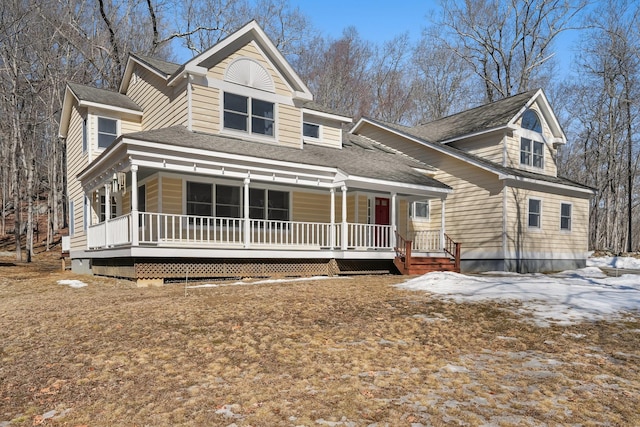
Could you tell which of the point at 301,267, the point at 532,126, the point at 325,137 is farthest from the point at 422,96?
A: the point at 301,267

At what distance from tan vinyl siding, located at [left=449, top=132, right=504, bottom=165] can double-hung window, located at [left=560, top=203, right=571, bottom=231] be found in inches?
147

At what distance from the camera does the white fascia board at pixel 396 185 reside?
1495 centimetres

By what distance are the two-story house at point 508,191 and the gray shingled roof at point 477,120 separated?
81 mm

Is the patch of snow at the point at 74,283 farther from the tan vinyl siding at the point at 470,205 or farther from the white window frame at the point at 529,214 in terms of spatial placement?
the white window frame at the point at 529,214

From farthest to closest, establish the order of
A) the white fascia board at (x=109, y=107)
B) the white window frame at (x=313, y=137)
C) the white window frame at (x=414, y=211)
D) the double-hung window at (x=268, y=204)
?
the white window frame at (x=414, y=211) → the white window frame at (x=313, y=137) → the white fascia board at (x=109, y=107) → the double-hung window at (x=268, y=204)

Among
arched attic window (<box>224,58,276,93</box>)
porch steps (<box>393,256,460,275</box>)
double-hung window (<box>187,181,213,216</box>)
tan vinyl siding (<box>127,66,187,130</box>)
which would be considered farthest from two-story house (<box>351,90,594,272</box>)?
tan vinyl siding (<box>127,66,187,130</box>)

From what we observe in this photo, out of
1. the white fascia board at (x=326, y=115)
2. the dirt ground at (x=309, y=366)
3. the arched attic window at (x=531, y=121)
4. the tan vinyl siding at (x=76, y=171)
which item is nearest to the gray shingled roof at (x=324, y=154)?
the white fascia board at (x=326, y=115)

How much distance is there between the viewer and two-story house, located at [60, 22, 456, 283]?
1260cm

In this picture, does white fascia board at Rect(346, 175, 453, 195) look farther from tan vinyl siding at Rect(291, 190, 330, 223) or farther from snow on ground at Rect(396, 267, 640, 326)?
snow on ground at Rect(396, 267, 640, 326)

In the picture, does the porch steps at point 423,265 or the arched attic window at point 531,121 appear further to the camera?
the arched attic window at point 531,121

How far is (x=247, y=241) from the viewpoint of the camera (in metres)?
13.4

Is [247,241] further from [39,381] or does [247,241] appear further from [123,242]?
[39,381]

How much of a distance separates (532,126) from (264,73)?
1222 cm

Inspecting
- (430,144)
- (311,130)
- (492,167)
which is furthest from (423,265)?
(311,130)
